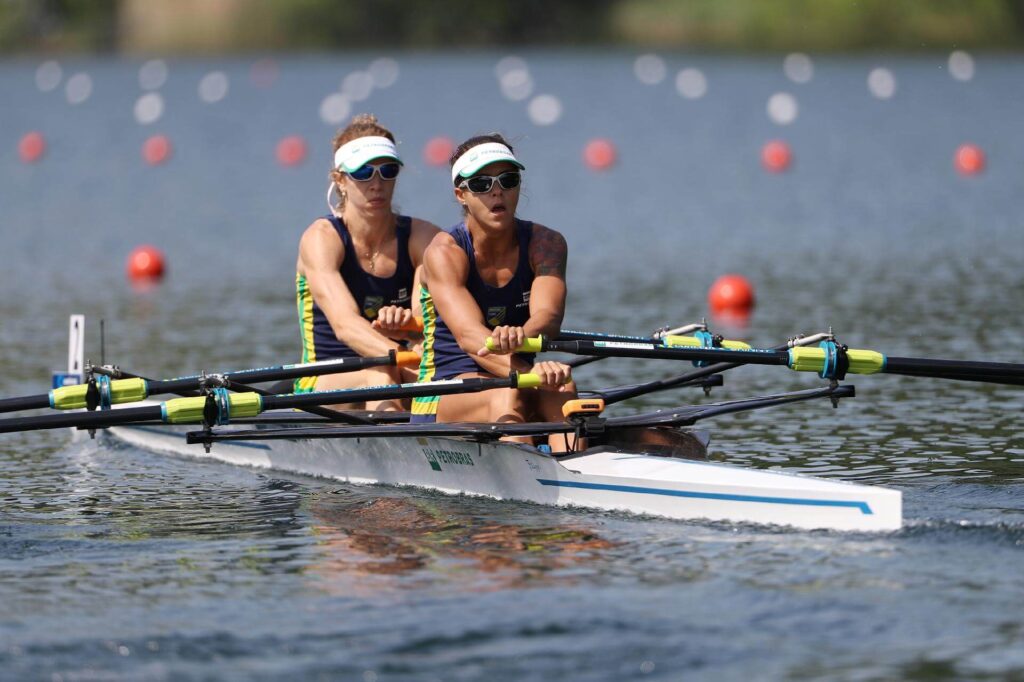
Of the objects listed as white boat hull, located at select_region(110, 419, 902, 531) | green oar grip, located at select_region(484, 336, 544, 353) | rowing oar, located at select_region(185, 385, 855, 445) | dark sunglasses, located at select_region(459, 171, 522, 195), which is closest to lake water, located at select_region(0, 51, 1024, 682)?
white boat hull, located at select_region(110, 419, 902, 531)

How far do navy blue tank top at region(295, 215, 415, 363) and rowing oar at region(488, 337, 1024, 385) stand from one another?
177cm

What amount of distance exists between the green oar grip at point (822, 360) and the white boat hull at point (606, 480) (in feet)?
2.72

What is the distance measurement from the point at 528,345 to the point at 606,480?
748 millimetres

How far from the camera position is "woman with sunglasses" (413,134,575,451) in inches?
342

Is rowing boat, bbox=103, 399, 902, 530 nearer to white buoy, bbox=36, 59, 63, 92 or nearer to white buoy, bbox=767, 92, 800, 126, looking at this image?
white buoy, bbox=767, 92, 800, 126

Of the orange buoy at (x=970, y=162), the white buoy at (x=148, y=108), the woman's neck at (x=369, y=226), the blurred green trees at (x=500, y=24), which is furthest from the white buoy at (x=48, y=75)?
the woman's neck at (x=369, y=226)

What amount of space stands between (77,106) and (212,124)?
9.57 m

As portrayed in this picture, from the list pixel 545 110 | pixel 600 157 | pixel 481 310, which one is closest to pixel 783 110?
pixel 545 110

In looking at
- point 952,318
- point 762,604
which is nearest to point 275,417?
point 762,604

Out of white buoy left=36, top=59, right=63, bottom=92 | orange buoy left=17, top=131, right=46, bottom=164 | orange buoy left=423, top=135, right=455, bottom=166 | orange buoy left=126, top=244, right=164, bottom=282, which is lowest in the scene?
orange buoy left=126, top=244, right=164, bottom=282

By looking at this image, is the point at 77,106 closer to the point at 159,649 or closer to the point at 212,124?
the point at 212,124

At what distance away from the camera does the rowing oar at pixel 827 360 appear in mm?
8664

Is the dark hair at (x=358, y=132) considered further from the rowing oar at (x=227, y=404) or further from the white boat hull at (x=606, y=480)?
the rowing oar at (x=227, y=404)

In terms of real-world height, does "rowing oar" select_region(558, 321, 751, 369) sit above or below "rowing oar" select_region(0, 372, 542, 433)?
above
